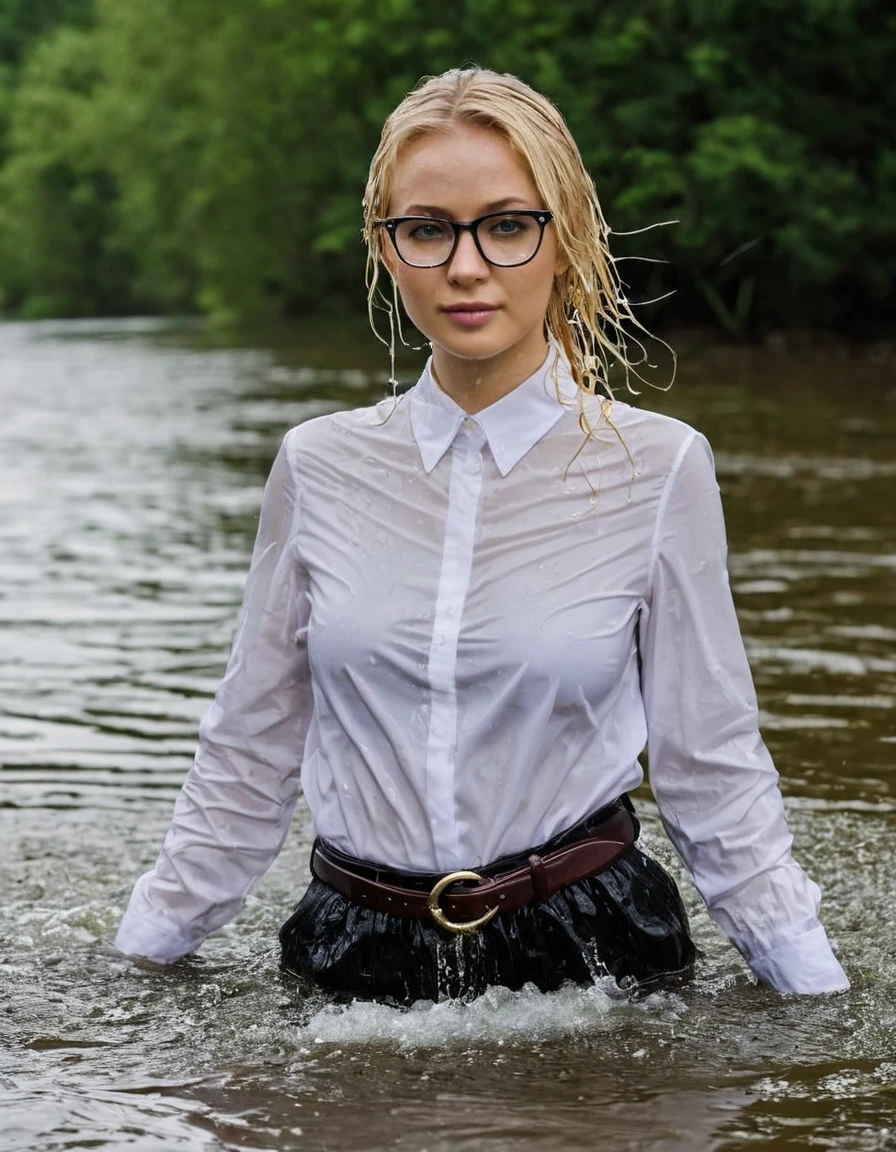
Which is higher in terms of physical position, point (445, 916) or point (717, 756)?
point (717, 756)

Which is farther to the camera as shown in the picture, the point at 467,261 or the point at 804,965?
the point at 804,965

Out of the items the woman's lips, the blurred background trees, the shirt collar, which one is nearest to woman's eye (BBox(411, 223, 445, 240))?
the woman's lips

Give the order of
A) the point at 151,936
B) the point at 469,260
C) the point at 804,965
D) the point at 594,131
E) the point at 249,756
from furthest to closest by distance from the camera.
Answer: the point at 594,131 < the point at 151,936 < the point at 249,756 < the point at 804,965 < the point at 469,260

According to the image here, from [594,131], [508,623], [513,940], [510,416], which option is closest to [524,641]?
[508,623]

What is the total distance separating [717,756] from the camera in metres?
3.43

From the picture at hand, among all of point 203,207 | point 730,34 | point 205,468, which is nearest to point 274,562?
point 205,468

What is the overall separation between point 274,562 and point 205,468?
12.5 m

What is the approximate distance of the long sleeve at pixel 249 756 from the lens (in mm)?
3580

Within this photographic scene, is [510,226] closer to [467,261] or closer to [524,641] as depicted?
[467,261]

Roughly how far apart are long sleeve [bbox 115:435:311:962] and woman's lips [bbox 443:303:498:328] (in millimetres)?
450

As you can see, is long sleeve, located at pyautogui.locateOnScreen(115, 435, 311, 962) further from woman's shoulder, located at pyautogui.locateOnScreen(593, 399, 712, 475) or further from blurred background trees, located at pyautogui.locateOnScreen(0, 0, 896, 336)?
blurred background trees, located at pyautogui.locateOnScreen(0, 0, 896, 336)

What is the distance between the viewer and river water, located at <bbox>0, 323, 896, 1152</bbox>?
340 cm

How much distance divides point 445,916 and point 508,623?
0.49 m

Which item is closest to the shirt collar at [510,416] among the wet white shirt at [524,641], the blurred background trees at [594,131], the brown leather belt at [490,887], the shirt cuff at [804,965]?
the wet white shirt at [524,641]
